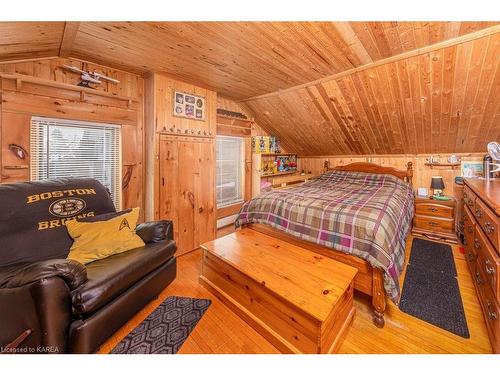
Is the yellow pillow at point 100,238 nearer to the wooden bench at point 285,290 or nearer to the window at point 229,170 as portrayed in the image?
the wooden bench at point 285,290

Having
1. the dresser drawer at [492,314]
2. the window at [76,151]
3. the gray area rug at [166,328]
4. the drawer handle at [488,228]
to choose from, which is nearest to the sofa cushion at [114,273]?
the gray area rug at [166,328]

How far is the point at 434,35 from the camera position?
6.18 feet

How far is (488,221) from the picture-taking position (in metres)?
1.51

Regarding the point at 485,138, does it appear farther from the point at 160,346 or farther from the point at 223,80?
the point at 160,346

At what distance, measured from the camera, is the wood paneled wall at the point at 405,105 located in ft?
7.12

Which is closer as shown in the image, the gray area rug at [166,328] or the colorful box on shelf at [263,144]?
the gray area rug at [166,328]

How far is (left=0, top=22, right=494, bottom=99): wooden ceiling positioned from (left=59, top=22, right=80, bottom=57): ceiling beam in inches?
0.9

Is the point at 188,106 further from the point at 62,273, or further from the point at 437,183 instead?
the point at 437,183

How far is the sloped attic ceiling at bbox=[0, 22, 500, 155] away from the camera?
5.77 feet

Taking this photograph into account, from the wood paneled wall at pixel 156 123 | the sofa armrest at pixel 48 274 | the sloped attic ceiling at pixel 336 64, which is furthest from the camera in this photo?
the wood paneled wall at pixel 156 123

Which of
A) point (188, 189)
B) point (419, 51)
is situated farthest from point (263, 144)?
point (419, 51)

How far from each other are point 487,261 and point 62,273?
2.65 metres

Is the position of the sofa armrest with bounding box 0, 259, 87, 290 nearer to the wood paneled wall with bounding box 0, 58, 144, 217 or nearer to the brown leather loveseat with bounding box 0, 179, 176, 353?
the brown leather loveseat with bounding box 0, 179, 176, 353
